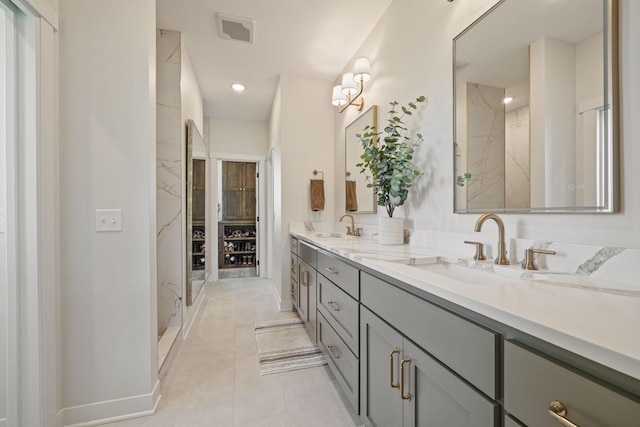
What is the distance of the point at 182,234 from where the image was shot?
2527 mm

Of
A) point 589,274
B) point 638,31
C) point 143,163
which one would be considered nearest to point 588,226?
point 589,274

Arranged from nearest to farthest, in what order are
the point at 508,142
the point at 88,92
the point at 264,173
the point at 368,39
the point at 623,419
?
the point at 623,419
the point at 508,142
the point at 88,92
the point at 368,39
the point at 264,173

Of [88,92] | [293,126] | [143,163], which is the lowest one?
[143,163]

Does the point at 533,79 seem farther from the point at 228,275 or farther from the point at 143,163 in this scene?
the point at 228,275

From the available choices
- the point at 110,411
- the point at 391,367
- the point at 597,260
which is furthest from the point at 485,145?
the point at 110,411

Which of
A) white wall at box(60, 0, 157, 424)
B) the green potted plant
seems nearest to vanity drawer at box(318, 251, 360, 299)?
the green potted plant

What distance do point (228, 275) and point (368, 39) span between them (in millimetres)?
4105

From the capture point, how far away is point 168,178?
2418 mm

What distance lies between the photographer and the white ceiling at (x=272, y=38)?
84.5 inches

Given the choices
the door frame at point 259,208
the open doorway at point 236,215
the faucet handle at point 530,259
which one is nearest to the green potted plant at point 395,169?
the faucet handle at point 530,259

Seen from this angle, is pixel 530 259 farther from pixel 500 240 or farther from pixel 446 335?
pixel 446 335

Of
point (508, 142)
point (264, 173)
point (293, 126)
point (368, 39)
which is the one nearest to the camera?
point (508, 142)

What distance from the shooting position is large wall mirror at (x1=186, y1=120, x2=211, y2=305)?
112 inches

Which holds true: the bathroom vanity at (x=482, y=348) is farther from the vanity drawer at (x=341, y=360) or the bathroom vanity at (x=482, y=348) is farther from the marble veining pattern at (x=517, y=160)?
the marble veining pattern at (x=517, y=160)
